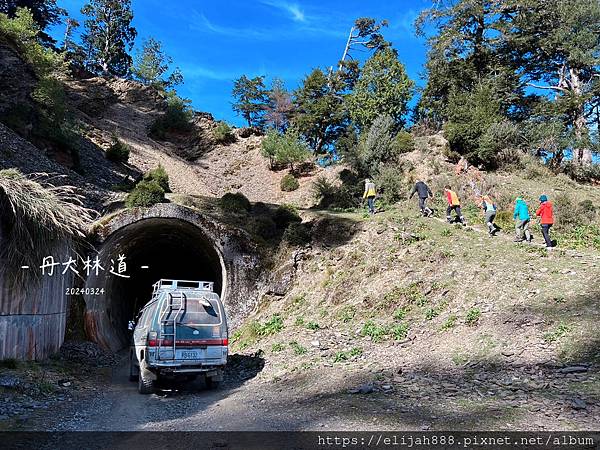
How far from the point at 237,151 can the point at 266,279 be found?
1161 inches

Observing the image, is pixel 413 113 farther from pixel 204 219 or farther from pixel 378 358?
pixel 378 358

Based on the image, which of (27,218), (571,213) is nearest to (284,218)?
(27,218)

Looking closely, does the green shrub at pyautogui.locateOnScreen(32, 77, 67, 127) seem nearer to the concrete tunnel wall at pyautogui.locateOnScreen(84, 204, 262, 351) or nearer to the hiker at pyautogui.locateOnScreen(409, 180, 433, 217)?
the concrete tunnel wall at pyautogui.locateOnScreen(84, 204, 262, 351)

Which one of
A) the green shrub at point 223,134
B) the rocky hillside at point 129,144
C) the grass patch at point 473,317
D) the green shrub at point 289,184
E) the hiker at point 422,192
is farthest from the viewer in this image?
the green shrub at point 223,134

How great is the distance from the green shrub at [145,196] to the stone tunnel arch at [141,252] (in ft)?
1.01

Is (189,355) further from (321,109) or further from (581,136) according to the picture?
(321,109)

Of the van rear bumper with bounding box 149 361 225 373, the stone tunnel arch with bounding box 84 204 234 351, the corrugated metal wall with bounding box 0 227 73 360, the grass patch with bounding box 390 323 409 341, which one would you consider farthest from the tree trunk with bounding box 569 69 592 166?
the corrugated metal wall with bounding box 0 227 73 360

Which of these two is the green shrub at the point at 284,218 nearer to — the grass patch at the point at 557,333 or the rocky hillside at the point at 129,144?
the rocky hillside at the point at 129,144

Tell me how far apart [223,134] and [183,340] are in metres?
39.0

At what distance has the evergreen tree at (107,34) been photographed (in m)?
62.2

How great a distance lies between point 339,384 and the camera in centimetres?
955

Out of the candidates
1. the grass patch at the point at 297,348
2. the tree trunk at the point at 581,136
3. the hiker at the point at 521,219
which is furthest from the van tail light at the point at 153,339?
the tree trunk at the point at 581,136

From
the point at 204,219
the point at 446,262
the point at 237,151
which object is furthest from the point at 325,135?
the point at 446,262

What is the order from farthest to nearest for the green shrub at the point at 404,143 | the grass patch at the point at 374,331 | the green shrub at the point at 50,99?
the green shrub at the point at 404,143
the green shrub at the point at 50,99
the grass patch at the point at 374,331
